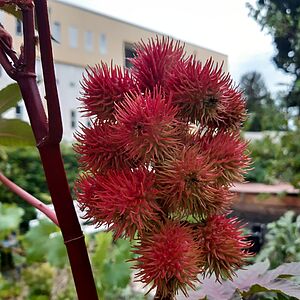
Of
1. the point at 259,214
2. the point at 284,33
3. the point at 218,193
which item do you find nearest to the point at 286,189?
the point at 259,214

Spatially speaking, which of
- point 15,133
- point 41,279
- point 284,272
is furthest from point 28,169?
point 284,272

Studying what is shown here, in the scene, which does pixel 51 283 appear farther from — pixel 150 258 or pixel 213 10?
pixel 150 258

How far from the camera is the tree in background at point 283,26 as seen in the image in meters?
0.97

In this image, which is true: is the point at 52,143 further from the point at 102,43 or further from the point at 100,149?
the point at 102,43

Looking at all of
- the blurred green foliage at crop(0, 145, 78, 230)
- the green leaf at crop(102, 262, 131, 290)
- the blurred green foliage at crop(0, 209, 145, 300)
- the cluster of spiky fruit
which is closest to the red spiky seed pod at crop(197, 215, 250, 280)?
the cluster of spiky fruit

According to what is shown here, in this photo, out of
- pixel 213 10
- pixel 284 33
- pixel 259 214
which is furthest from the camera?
pixel 259 214

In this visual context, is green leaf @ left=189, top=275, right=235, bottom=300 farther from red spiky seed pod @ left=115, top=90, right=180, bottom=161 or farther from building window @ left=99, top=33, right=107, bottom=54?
building window @ left=99, top=33, right=107, bottom=54

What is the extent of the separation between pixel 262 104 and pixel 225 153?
3.77ft

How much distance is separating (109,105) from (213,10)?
709mm

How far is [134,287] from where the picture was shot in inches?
53.4

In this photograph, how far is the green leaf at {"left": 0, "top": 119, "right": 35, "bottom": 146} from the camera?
1.23 feet

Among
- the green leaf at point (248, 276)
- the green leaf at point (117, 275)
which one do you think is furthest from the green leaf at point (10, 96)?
the green leaf at point (117, 275)

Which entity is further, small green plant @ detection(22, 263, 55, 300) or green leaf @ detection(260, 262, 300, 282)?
small green plant @ detection(22, 263, 55, 300)

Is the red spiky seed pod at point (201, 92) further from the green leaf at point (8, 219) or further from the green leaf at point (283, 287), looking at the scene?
the green leaf at point (8, 219)
